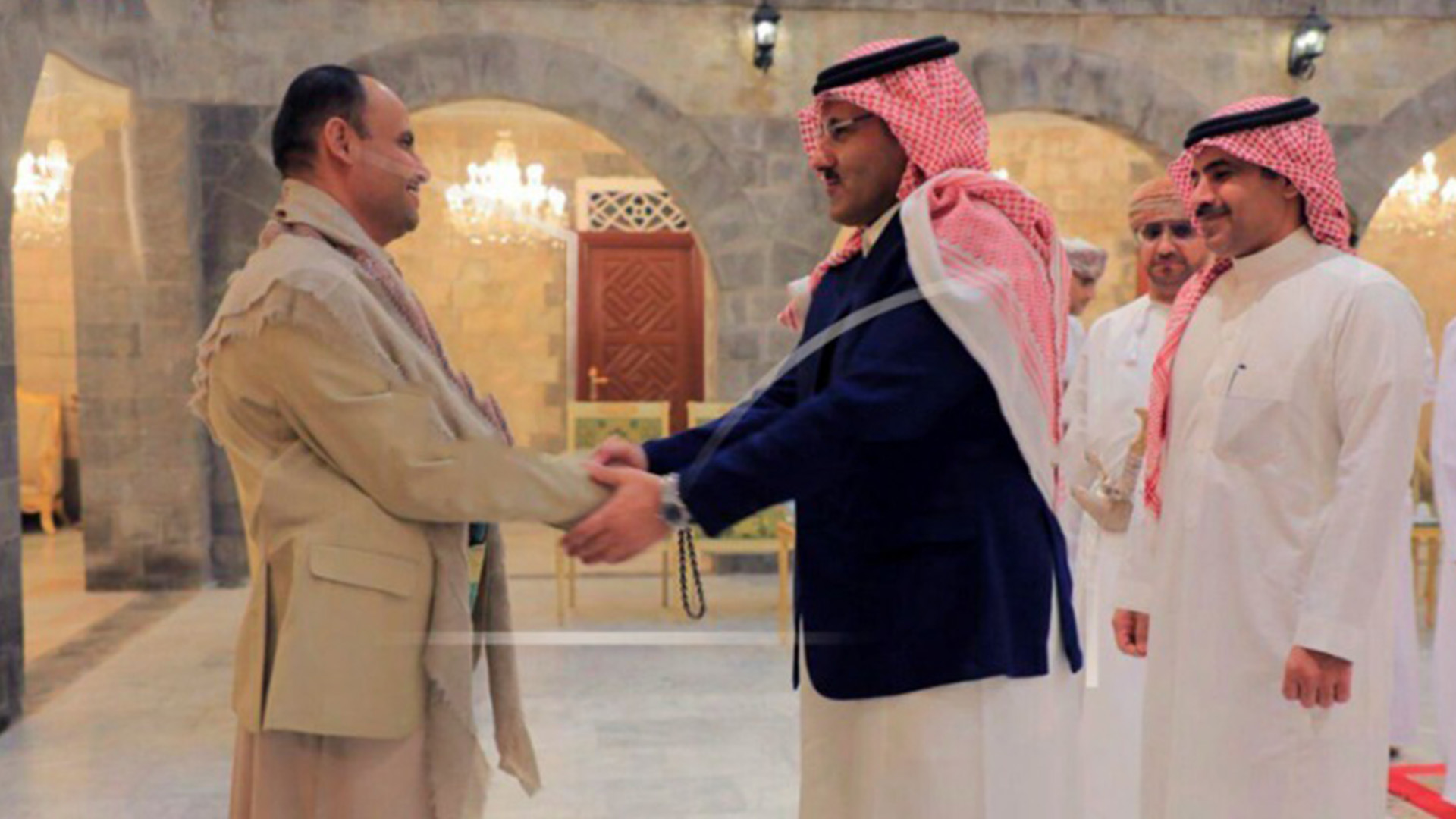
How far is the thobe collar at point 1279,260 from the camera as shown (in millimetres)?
2068

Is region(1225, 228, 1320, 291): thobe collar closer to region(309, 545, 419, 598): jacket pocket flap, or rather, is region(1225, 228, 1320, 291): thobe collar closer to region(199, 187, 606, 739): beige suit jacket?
region(199, 187, 606, 739): beige suit jacket

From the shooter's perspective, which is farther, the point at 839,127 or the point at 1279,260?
the point at 1279,260

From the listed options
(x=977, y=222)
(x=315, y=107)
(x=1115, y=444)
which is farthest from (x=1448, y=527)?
(x=315, y=107)

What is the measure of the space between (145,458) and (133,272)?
886mm

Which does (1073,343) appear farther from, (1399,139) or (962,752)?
(1399,139)

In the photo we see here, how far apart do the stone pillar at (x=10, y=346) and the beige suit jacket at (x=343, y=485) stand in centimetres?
268

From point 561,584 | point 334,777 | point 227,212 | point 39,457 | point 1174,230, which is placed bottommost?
point 39,457

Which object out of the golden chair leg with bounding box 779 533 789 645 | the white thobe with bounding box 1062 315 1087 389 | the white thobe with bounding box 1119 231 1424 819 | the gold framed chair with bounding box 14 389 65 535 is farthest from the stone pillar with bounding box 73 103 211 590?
the white thobe with bounding box 1119 231 1424 819

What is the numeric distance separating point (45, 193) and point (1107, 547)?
17.1 ft

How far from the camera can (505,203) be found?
5.74m

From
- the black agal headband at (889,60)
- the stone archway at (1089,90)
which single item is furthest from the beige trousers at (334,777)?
the stone archway at (1089,90)

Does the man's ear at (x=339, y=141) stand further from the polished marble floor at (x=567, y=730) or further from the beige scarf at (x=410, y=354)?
the polished marble floor at (x=567, y=730)

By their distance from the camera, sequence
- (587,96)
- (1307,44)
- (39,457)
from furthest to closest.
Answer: (39,457) < (1307,44) < (587,96)

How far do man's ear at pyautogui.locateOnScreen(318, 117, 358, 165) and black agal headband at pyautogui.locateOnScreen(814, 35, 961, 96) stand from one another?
60cm
